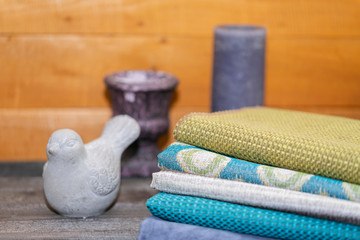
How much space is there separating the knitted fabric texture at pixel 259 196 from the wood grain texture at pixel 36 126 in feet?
2.02

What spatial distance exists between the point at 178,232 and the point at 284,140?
181 mm

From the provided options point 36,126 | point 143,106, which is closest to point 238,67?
point 143,106

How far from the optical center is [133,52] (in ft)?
3.87

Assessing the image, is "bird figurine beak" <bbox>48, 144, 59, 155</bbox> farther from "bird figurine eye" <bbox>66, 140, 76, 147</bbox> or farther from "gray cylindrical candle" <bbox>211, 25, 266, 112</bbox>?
"gray cylindrical candle" <bbox>211, 25, 266, 112</bbox>

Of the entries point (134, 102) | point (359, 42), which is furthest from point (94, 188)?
point (359, 42)

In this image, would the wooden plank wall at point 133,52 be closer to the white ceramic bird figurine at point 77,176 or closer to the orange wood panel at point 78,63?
the orange wood panel at point 78,63

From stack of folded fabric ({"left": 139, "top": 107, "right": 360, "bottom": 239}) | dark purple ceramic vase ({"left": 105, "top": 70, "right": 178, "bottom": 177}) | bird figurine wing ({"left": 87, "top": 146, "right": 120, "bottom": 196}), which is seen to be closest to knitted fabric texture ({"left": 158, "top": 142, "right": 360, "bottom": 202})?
stack of folded fabric ({"left": 139, "top": 107, "right": 360, "bottom": 239})

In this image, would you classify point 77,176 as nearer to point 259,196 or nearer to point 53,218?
point 53,218

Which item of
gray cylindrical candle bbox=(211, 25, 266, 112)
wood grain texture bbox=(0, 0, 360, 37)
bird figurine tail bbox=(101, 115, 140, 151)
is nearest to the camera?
bird figurine tail bbox=(101, 115, 140, 151)

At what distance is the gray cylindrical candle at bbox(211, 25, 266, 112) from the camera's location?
100 centimetres

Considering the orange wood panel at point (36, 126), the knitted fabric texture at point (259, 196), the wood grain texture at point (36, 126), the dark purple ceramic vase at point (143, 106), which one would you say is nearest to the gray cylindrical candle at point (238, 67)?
the dark purple ceramic vase at point (143, 106)

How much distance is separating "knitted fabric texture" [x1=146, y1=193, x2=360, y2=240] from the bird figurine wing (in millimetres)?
155

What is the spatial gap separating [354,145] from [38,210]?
20.9 inches

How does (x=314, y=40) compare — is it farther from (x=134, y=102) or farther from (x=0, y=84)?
(x=0, y=84)
